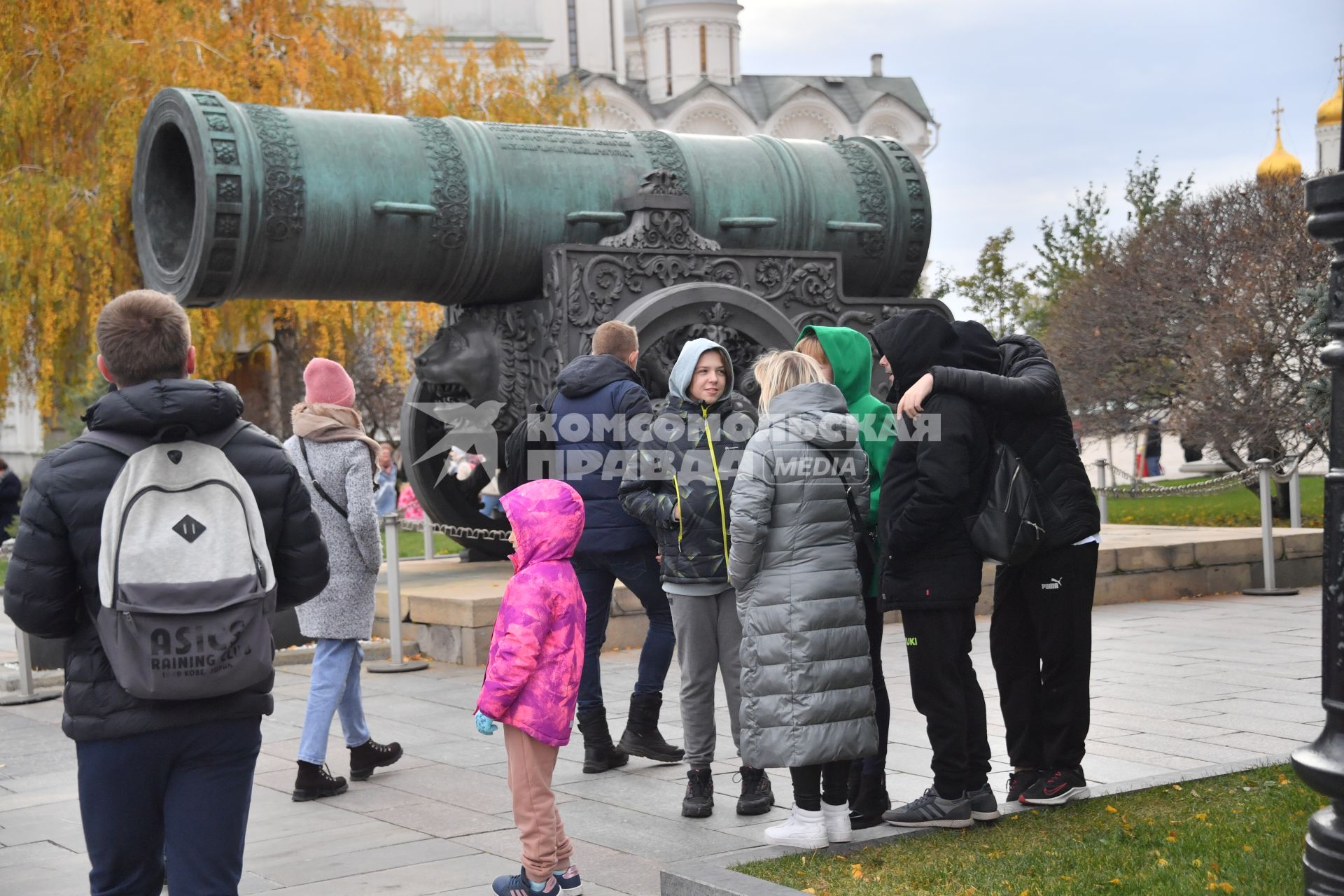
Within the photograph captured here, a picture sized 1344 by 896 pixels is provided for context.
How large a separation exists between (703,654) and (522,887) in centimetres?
129

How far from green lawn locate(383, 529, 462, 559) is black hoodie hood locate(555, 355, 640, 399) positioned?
10.6 m

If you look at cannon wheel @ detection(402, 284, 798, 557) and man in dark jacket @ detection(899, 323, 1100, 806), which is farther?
cannon wheel @ detection(402, 284, 798, 557)

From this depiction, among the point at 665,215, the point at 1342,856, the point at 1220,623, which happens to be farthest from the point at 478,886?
the point at 1220,623

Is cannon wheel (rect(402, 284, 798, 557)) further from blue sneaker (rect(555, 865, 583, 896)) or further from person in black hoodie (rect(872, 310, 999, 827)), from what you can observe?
blue sneaker (rect(555, 865, 583, 896))

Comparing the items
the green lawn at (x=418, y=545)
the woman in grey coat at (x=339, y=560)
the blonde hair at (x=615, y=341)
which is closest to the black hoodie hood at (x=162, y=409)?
the woman in grey coat at (x=339, y=560)

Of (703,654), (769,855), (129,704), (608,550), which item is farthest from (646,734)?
(129,704)

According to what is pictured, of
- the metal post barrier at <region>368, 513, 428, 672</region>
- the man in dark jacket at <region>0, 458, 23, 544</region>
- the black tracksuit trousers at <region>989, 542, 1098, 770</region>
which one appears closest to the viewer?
the black tracksuit trousers at <region>989, 542, 1098, 770</region>

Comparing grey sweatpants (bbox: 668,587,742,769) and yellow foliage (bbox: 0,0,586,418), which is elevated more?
yellow foliage (bbox: 0,0,586,418)

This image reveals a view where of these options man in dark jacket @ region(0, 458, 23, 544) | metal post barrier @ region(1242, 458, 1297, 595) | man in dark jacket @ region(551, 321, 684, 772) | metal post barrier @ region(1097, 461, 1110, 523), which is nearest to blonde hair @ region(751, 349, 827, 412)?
man in dark jacket @ region(551, 321, 684, 772)

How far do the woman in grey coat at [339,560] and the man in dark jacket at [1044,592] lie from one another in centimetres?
225

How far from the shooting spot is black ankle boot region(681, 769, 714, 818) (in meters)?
5.28

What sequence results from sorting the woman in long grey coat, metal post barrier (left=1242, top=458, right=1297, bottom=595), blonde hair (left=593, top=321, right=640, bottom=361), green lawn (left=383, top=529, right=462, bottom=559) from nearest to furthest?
the woman in long grey coat < blonde hair (left=593, top=321, right=640, bottom=361) < metal post barrier (left=1242, top=458, right=1297, bottom=595) < green lawn (left=383, top=529, right=462, bottom=559)

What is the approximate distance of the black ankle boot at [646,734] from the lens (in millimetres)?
6098

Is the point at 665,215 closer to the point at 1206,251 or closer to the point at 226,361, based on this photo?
the point at 226,361
